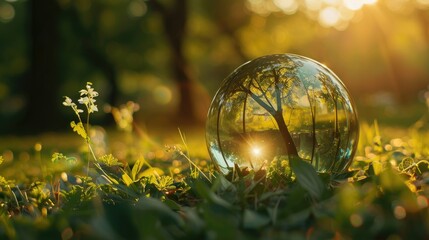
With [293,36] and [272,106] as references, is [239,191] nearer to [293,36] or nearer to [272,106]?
[272,106]

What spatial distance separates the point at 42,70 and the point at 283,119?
18.2m

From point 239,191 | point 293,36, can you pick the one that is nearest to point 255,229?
point 239,191

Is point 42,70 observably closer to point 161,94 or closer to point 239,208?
point 239,208

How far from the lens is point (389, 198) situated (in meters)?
2.13

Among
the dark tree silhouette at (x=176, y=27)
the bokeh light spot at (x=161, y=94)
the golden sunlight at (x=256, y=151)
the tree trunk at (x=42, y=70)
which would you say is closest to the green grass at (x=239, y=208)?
the golden sunlight at (x=256, y=151)

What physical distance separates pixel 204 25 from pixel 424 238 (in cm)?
2890

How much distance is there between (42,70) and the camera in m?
20.1

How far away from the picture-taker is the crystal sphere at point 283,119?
10.5 feet

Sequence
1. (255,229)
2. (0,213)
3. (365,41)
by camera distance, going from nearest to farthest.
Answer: (255,229) → (0,213) → (365,41)

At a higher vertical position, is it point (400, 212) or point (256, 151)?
point (400, 212)

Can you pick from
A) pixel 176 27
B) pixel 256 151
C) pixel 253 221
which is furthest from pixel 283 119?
pixel 176 27

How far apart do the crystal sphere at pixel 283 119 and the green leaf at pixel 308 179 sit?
1.84 ft

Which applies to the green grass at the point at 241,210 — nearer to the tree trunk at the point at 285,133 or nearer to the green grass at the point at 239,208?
the green grass at the point at 239,208

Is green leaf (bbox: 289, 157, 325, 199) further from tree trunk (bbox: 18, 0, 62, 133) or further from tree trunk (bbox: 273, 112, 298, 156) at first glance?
tree trunk (bbox: 18, 0, 62, 133)
